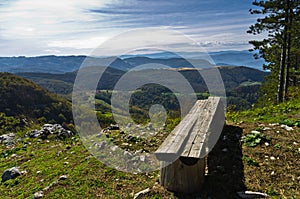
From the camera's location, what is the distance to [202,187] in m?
5.02

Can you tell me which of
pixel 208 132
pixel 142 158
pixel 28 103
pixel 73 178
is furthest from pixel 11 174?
pixel 28 103

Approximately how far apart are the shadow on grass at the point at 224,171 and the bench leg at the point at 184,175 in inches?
5.2

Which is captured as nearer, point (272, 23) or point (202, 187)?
point (202, 187)

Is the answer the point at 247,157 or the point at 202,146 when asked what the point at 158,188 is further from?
the point at 247,157

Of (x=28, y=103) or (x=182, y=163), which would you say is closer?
(x=182, y=163)

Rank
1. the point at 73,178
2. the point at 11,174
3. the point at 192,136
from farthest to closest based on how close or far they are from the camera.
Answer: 1. the point at 11,174
2. the point at 73,178
3. the point at 192,136

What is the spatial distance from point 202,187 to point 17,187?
209 inches

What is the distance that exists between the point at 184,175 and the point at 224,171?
54.0 inches

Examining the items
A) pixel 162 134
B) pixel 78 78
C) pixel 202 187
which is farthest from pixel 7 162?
pixel 202 187

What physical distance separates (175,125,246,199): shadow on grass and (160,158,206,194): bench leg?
131 mm

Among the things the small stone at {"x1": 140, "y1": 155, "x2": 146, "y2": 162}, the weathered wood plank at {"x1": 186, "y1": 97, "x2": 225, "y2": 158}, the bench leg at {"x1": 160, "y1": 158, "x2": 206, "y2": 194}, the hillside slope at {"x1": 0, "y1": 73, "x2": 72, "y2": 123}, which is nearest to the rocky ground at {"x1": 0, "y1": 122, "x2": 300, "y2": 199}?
the bench leg at {"x1": 160, "y1": 158, "x2": 206, "y2": 194}

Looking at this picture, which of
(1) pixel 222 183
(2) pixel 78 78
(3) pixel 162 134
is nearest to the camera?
(1) pixel 222 183

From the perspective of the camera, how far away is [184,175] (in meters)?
4.82

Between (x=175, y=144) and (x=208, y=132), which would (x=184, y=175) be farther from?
(x=208, y=132)
